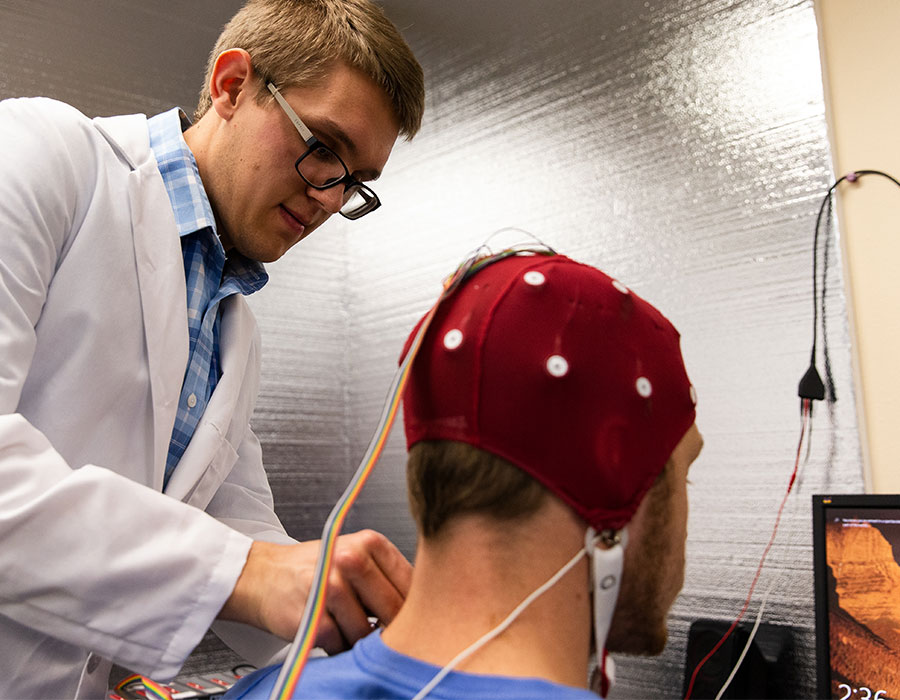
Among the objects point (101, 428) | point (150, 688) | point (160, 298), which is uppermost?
point (160, 298)

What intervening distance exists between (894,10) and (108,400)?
4.87 feet

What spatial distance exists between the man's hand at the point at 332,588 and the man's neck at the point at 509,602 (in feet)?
0.29

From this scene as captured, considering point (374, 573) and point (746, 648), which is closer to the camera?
point (374, 573)

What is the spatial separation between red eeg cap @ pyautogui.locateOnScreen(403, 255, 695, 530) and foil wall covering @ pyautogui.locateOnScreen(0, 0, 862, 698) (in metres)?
0.91

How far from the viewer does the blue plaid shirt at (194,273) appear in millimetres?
1238

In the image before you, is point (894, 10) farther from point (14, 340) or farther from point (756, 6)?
point (14, 340)

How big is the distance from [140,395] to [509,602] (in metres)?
0.67

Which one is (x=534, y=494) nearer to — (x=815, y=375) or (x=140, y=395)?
(x=140, y=395)

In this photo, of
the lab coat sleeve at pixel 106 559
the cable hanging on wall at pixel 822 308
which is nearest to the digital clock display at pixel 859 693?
the cable hanging on wall at pixel 822 308

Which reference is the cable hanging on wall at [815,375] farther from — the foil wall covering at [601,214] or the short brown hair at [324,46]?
the short brown hair at [324,46]

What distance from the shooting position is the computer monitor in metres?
1.24

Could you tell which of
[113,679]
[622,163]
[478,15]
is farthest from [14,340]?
[478,15]

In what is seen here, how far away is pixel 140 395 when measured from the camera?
113 cm

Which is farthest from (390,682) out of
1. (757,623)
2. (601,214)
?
(601,214)
